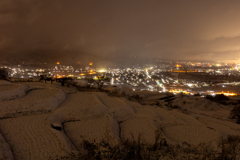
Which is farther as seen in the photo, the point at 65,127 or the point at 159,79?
the point at 159,79

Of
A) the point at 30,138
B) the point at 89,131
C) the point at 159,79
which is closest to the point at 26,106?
the point at 30,138

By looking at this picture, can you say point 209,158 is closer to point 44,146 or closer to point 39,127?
point 44,146

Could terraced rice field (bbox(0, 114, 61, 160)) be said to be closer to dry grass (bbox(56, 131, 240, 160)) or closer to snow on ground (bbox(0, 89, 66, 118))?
snow on ground (bbox(0, 89, 66, 118))

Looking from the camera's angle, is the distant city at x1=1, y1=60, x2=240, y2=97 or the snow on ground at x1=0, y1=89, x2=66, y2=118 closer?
the snow on ground at x1=0, y1=89, x2=66, y2=118

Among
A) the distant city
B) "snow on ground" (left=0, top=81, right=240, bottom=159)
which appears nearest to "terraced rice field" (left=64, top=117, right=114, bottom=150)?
"snow on ground" (left=0, top=81, right=240, bottom=159)

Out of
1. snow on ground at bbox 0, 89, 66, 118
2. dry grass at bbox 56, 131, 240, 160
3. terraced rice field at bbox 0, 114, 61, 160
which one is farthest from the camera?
snow on ground at bbox 0, 89, 66, 118

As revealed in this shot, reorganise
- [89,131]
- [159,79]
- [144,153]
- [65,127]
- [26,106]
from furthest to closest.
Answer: [159,79] → [26,106] → [65,127] → [89,131] → [144,153]

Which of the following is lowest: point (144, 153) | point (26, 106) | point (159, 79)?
point (159, 79)

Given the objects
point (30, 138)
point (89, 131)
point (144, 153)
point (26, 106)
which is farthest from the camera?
point (26, 106)

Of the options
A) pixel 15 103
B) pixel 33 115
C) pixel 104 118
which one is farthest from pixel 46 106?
pixel 104 118

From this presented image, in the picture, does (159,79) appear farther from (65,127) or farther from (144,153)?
(144,153)

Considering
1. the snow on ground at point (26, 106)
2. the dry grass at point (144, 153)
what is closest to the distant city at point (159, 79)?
the snow on ground at point (26, 106)
